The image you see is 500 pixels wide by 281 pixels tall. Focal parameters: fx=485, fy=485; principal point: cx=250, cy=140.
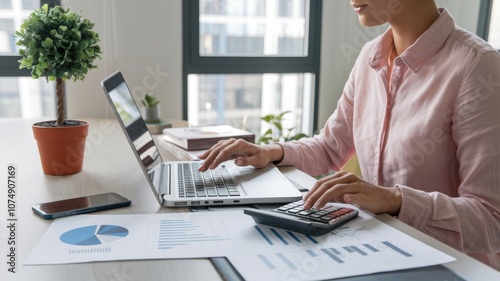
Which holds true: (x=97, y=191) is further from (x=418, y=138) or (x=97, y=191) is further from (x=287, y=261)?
(x=418, y=138)

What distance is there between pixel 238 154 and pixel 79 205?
1.38 feet

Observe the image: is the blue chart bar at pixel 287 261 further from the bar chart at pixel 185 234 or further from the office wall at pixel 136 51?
the office wall at pixel 136 51

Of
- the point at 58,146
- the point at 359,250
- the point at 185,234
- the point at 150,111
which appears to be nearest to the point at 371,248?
the point at 359,250

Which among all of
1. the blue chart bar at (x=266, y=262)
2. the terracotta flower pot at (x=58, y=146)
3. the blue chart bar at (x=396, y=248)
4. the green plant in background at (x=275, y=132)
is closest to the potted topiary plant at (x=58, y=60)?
the terracotta flower pot at (x=58, y=146)

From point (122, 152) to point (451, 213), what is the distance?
37.1 inches

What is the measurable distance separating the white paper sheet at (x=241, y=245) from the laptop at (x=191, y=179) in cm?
8

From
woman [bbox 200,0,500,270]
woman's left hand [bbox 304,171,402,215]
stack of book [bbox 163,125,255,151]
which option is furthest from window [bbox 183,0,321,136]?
woman's left hand [bbox 304,171,402,215]

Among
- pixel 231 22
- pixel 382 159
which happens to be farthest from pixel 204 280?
pixel 231 22

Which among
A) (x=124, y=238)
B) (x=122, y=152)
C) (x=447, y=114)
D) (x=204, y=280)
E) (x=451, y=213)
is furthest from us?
(x=122, y=152)

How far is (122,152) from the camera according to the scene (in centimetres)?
145

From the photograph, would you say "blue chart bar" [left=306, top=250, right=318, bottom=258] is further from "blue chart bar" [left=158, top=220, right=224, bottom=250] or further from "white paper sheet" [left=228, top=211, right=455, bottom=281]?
"blue chart bar" [left=158, top=220, right=224, bottom=250]

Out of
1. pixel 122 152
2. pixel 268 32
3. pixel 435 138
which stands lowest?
pixel 122 152

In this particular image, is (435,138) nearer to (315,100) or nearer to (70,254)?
(70,254)

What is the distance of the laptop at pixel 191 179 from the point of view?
0.93 m
